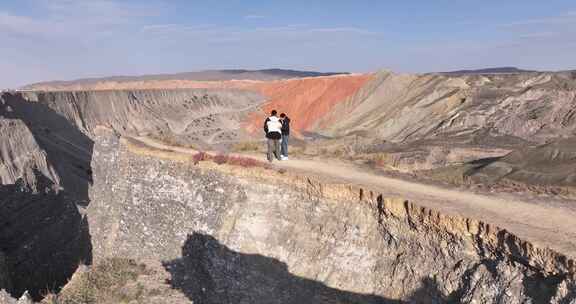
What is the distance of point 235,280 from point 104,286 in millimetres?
4293

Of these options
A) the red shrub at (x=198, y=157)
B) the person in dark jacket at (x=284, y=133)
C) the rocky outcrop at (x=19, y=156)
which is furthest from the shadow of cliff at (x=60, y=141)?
the person in dark jacket at (x=284, y=133)

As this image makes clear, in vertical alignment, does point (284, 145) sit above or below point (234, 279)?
above

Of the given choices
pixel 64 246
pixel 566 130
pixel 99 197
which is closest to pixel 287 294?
pixel 99 197

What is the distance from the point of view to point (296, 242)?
18.3 meters

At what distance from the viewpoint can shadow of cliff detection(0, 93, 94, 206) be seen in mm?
36531

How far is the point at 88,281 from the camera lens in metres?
17.8

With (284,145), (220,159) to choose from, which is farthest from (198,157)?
(284,145)

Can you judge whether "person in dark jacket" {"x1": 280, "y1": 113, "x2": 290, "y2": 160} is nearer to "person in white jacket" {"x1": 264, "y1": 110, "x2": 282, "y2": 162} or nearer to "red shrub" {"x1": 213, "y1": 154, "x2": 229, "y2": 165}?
"person in white jacket" {"x1": 264, "y1": 110, "x2": 282, "y2": 162}

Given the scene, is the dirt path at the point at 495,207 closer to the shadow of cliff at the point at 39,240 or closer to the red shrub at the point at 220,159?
the red shrub at the point at 220,159

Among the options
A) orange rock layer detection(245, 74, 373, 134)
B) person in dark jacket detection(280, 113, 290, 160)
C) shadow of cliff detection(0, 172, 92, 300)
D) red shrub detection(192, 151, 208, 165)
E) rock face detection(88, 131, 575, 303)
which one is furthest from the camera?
orange rock layer detection(245, 74, 373, 134)

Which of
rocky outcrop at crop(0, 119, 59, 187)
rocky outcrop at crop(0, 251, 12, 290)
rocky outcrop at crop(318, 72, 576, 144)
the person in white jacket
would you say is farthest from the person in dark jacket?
rocky outcrop at crop(318, 72, 576, 144)

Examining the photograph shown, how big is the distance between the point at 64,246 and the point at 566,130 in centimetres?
3832

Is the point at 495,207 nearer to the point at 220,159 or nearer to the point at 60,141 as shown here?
the point at 220,159

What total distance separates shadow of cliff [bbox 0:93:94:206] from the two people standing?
636 inches
